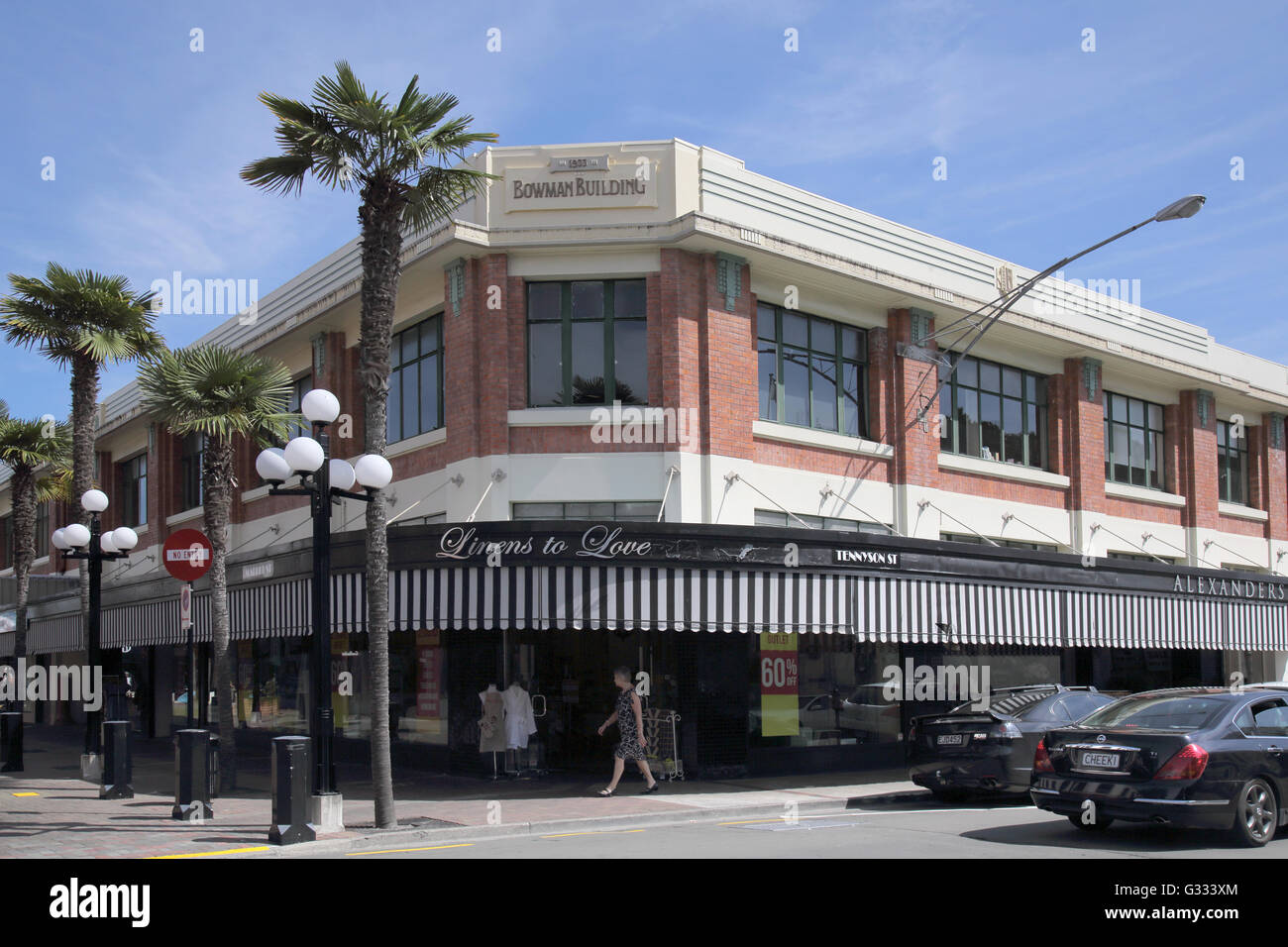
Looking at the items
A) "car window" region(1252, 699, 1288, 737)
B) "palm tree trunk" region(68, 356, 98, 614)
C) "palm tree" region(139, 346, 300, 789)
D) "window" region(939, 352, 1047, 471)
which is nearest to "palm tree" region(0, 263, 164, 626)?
"palm tree trunk" region(68, 356, 98, 614)

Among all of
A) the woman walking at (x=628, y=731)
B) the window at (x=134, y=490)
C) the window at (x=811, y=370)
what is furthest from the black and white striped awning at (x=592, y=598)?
the window at (x=134, y=490)

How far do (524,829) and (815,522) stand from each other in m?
8.62

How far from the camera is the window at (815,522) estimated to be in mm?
19094

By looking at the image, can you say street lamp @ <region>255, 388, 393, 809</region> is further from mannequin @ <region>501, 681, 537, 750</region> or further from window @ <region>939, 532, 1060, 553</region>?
window @ <region>939, 532, 1060, 553</region>

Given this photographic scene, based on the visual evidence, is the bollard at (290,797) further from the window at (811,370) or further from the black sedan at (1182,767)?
the window at (811,370)

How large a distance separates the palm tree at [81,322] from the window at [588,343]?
7927mm

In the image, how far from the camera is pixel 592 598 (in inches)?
636

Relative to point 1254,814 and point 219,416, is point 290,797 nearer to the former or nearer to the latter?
point 219,416

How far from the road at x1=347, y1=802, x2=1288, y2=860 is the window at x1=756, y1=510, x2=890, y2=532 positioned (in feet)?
20.2

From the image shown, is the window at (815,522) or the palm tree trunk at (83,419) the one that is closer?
the window at (815,522)

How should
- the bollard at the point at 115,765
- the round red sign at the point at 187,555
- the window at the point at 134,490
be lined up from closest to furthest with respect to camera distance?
the round red sign at the point at 187,555
the bollard at the point at 115,765
the window at the point at 134,490

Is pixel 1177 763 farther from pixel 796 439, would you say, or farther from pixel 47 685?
pixel 47 685
